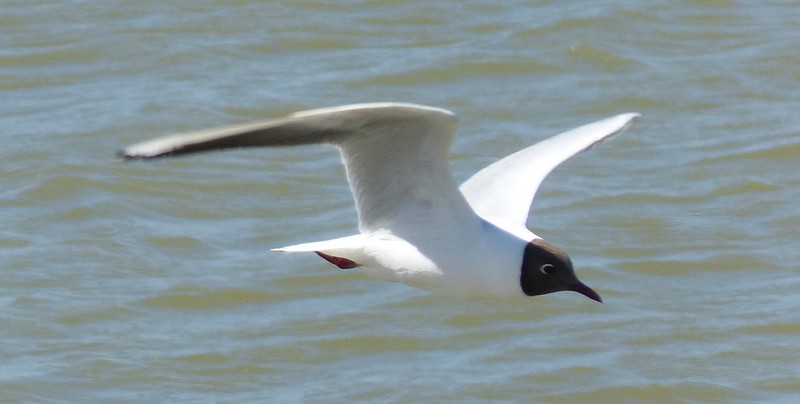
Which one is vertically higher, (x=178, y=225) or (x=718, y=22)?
(x=718, y=22)

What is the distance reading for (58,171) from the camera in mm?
9867

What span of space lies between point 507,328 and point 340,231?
1.26 metres

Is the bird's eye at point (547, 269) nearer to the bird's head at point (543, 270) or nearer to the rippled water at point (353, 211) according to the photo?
the bird's head at point (543, 270)

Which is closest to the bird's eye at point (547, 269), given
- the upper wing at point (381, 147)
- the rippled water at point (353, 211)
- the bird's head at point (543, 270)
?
the bird's head at point (543, 270)

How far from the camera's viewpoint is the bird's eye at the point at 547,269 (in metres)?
5.90

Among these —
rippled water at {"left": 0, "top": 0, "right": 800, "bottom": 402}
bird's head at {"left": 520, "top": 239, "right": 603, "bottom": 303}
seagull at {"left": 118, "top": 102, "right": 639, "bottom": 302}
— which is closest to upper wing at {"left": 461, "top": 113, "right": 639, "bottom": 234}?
seagull at {"left": 118, "top": 102, "right": 639, "bottom": 302}

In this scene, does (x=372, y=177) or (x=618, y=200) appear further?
(x=618, y=200)

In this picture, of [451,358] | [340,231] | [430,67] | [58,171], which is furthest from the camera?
[430,67]

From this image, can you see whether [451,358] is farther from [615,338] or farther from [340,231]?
[340,231]

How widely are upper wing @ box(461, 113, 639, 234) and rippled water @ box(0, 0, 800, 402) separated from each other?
1283mm

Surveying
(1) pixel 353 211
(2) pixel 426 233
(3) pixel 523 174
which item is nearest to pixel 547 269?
(2) pixel 426 233

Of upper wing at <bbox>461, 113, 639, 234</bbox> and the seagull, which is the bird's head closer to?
the seagull

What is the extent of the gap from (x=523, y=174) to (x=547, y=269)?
701 millimetres

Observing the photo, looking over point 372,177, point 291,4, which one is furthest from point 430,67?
point 372,177
